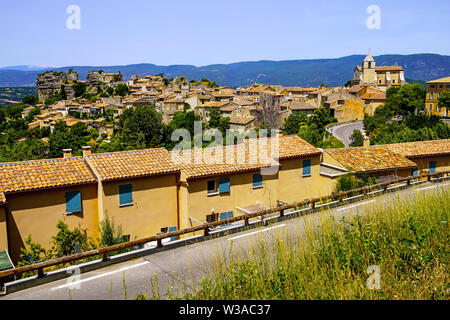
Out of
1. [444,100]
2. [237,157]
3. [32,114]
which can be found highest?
[444,100]

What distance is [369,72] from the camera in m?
111

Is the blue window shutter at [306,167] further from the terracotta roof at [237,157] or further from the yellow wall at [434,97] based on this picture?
the yellow wall at [434,97]

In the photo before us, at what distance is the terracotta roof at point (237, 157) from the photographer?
781 inches

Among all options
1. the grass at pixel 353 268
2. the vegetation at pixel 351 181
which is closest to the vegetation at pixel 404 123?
the vegetation at pixel 351 181

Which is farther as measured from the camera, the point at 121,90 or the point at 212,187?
the point at 121,90

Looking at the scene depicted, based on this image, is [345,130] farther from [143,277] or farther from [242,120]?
[143,277]

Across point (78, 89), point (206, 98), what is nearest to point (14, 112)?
point (78, 89)

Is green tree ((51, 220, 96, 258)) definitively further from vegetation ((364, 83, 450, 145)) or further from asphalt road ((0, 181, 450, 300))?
vegetation ((364, 83, 450, 145))

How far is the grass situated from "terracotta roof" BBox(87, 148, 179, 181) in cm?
1198

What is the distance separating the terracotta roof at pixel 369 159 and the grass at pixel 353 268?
51.2ft

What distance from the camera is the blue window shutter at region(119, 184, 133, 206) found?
A: 18.4 meters

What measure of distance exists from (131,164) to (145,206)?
210cm

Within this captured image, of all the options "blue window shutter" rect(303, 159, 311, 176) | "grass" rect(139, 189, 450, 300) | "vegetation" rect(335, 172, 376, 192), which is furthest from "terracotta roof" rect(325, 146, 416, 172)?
"grass" rect(139, 189, 450, 300)

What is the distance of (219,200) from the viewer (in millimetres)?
20156
